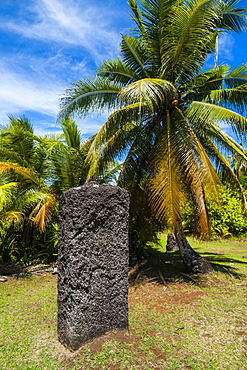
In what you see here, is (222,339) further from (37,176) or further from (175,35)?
(37,176)

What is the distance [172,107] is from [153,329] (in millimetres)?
5001

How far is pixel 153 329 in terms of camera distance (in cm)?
401

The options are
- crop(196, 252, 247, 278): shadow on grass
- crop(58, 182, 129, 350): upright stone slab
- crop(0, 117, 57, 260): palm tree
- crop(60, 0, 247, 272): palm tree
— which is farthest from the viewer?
crop(0, 117, 57, 260): palm tree

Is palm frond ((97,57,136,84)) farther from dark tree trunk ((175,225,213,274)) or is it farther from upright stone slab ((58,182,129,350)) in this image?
upright stone slab ((58,182,129,350))

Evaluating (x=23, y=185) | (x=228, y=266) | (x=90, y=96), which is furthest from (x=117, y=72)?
(x=228, y=266)

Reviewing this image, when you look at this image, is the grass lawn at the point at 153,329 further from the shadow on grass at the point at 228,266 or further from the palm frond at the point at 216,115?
the palm frond at the point at 216,115

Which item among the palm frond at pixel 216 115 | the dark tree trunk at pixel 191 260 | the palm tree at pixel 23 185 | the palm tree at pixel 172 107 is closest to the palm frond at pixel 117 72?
the palm tree at pixel 172 107

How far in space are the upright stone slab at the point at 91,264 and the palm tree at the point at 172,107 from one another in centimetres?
216

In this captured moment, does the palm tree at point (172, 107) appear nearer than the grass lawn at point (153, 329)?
No

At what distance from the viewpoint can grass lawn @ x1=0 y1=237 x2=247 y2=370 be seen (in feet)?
10.2

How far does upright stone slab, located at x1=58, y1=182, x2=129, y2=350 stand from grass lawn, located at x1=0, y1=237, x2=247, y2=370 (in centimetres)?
22

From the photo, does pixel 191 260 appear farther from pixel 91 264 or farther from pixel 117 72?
pixel 117 72

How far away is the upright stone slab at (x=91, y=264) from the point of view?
3.43 meters

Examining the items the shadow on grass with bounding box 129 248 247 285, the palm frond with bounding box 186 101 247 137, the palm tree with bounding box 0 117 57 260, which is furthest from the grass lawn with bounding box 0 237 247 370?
the palm frond with bounding box 186 101 247 137
